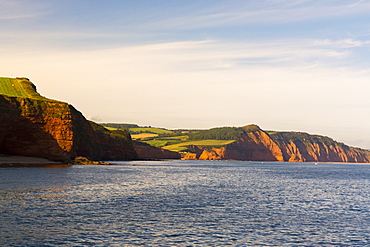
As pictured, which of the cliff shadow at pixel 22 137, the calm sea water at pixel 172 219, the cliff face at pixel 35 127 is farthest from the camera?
the cliff face at pixel 35 127

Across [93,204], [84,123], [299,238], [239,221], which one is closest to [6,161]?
[84,123]

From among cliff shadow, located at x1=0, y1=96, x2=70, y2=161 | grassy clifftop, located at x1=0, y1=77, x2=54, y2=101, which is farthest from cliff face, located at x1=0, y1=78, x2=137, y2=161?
grassy clifftop, located at x1=0, y1=77, x2=54, y2=101

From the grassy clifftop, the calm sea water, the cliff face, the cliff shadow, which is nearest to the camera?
the calm sea water

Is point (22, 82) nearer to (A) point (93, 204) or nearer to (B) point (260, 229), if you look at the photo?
(A) point (93, 204)

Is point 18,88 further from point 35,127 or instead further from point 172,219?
point 172,219

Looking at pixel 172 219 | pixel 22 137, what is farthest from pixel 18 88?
pixel 172 219

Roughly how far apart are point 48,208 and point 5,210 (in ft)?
13.0

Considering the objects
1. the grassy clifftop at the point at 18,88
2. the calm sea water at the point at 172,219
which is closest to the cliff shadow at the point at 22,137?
the grassy clifftop at the point at 18,88

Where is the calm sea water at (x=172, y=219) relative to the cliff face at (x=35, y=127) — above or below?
below

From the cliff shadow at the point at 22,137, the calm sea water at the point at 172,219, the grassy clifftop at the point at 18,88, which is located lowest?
the calm sea water at the point at 172,219

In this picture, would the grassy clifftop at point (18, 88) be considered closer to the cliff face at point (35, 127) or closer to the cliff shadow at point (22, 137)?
the cliff face at point (35, 127)

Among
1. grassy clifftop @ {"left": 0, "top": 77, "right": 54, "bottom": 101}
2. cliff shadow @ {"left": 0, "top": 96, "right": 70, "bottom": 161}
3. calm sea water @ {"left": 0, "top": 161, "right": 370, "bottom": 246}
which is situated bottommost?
calm sea water @ {"left": 0, "top": 161, "right": 370, "bottom": 246}

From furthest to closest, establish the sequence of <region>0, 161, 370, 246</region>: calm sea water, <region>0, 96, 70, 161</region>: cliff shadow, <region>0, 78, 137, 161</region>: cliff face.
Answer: <region>0, 78, 137, 161</region>: cliff face
<region>0, 96, 70, 161</region>: cliff shadow
<region>0, 161, 370, 246</region>: calm sea water

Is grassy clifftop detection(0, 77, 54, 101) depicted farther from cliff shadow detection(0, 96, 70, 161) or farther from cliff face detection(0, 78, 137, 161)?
cliff shadow detection(0, 96, 70, 161)
